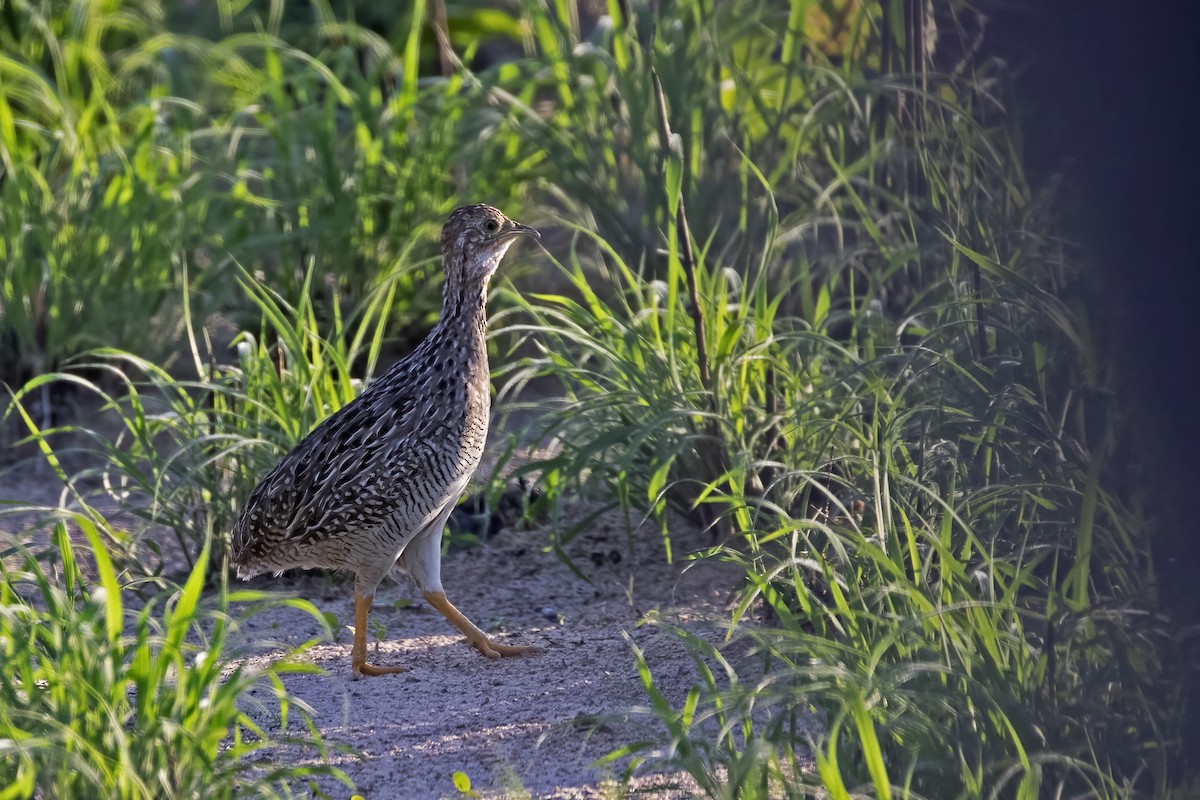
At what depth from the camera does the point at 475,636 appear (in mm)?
4027

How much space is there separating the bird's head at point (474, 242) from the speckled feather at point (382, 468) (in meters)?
0.07

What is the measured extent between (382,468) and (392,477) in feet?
0.12

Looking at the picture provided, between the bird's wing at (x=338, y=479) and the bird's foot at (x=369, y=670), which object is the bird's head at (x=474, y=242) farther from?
the bird's foot at (x=369, y=670)

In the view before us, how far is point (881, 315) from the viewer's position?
14.0 ft

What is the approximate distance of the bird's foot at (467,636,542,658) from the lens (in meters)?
4.02

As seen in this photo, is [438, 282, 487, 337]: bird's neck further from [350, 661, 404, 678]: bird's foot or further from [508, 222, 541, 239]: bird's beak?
[350, 661, 404, 678]: bird's foot

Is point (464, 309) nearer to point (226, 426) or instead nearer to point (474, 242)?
point (474, 242)

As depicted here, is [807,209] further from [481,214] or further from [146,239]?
[146,239]

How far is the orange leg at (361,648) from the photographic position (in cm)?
393

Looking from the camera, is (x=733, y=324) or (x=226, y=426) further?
(x=226, y=426)

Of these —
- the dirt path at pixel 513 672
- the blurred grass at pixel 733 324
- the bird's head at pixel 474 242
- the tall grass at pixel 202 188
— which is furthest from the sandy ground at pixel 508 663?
the bird's head at pixel 474 242

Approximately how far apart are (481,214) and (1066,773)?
7.64 feet

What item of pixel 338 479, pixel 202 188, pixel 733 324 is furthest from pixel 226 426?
pixel 733 324

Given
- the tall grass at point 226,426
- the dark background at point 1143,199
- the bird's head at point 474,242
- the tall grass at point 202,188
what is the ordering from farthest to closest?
the tall grass at point 202,188 < the tall grass at point 226,426 < the bird's head at point 474,242 < the dark background at point 1143,199
